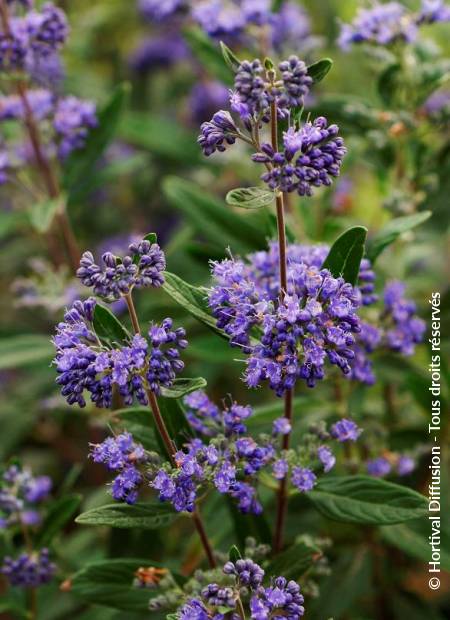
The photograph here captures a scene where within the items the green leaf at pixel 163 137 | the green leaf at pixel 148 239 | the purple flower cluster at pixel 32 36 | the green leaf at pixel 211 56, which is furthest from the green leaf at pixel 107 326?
the green leaf at pixel 163 137

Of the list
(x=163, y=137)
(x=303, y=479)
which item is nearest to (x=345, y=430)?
(x=303, y=479)

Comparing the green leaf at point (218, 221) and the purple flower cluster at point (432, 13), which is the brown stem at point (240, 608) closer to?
the green leaf at point (218, 221)

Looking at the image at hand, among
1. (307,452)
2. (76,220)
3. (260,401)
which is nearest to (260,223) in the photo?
(307,452)

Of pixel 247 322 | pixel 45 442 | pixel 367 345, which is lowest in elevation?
pixel 247 322

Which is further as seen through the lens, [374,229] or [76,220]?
[76,220]

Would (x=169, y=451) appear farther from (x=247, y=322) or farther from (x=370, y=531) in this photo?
(x=370, y=531)

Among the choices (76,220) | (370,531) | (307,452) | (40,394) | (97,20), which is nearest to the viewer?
(307,452)

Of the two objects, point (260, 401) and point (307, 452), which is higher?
point (260, 401)

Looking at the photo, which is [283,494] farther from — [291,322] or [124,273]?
[124,273]
